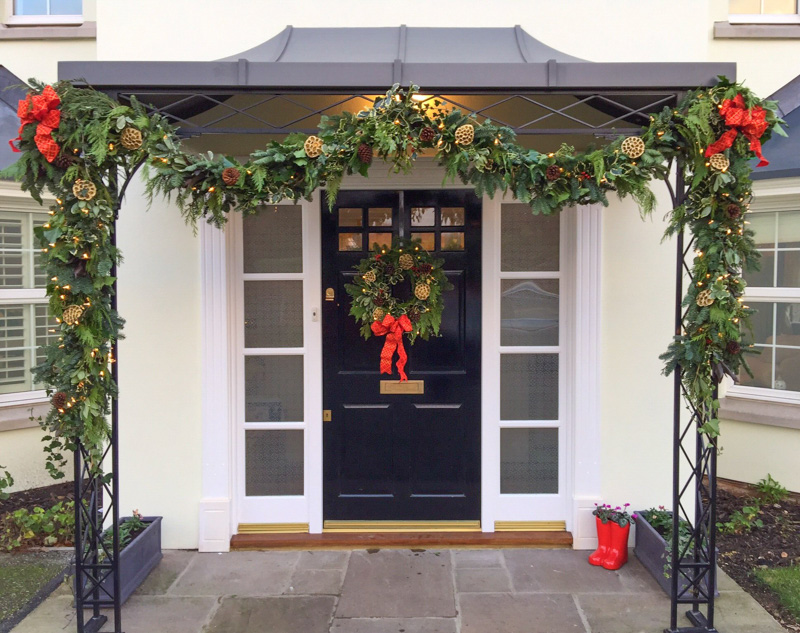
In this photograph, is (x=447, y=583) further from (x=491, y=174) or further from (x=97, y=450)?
(x=491, y=174)

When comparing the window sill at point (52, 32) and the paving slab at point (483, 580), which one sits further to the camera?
the window sill at point (52, 32)

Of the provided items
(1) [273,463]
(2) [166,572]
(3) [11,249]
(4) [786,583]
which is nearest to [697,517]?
(4) [786,583]

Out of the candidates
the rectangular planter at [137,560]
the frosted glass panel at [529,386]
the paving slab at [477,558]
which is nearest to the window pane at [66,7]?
the rectangular planter at [137,560]

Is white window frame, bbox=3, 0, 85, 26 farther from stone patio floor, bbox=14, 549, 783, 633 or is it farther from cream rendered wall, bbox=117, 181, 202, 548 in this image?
stone patio floor, bbox=14, 549, 783, 633

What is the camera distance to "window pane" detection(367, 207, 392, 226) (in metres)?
4.32

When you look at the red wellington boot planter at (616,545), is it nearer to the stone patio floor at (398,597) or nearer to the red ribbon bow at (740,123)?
the stone patio floor at (398,597)

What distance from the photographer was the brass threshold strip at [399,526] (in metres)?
4.34

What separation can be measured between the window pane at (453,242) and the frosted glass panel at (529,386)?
0.88m

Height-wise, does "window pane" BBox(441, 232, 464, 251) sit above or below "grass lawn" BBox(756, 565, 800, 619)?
above

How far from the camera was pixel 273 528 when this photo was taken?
433 centimetres

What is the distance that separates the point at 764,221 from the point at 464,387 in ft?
10.7

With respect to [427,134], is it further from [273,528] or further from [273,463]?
[273,528]

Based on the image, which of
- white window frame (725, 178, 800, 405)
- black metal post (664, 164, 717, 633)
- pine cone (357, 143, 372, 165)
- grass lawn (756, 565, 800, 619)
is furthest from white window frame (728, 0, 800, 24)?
grass lawn (756, 565, 800, 619)

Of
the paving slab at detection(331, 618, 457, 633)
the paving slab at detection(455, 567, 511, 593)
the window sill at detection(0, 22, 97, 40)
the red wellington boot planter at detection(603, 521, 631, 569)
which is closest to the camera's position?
the paving slab at detection(331, 618, 457, 633)
